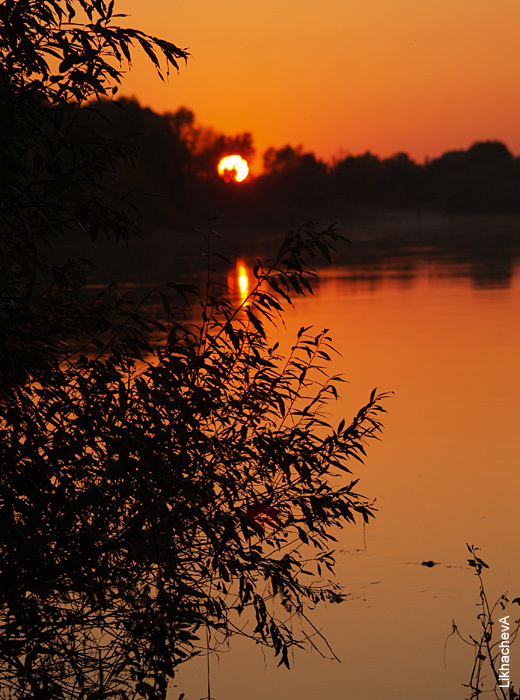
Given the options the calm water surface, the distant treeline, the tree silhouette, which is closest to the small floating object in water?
the calm water surface

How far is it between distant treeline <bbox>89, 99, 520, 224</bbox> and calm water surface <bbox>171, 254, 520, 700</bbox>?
6346 centimetres

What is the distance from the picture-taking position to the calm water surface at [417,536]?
6402 mm

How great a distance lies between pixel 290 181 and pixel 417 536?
94.2 meters

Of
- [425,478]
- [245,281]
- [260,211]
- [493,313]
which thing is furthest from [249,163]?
[425,478]

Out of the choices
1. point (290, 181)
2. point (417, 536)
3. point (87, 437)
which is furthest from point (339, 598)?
point (290, 181)

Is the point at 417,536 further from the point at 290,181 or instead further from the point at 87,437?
the point at 290,181

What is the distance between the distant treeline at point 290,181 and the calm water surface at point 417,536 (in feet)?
208

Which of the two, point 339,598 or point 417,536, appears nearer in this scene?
point 339,598

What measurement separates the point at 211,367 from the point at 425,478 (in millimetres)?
5081

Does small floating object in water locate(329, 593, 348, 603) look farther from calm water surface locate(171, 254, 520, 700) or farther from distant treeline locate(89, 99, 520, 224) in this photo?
distant treeline locate(89, 99, 520, 224)

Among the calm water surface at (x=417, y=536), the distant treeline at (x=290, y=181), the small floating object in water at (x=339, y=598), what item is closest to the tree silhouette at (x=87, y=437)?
the calm water surface at (x=417, y=536)

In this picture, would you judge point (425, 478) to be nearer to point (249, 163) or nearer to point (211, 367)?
point (211, 367)

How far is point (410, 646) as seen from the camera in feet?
21.7

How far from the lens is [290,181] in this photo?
3986 inches
